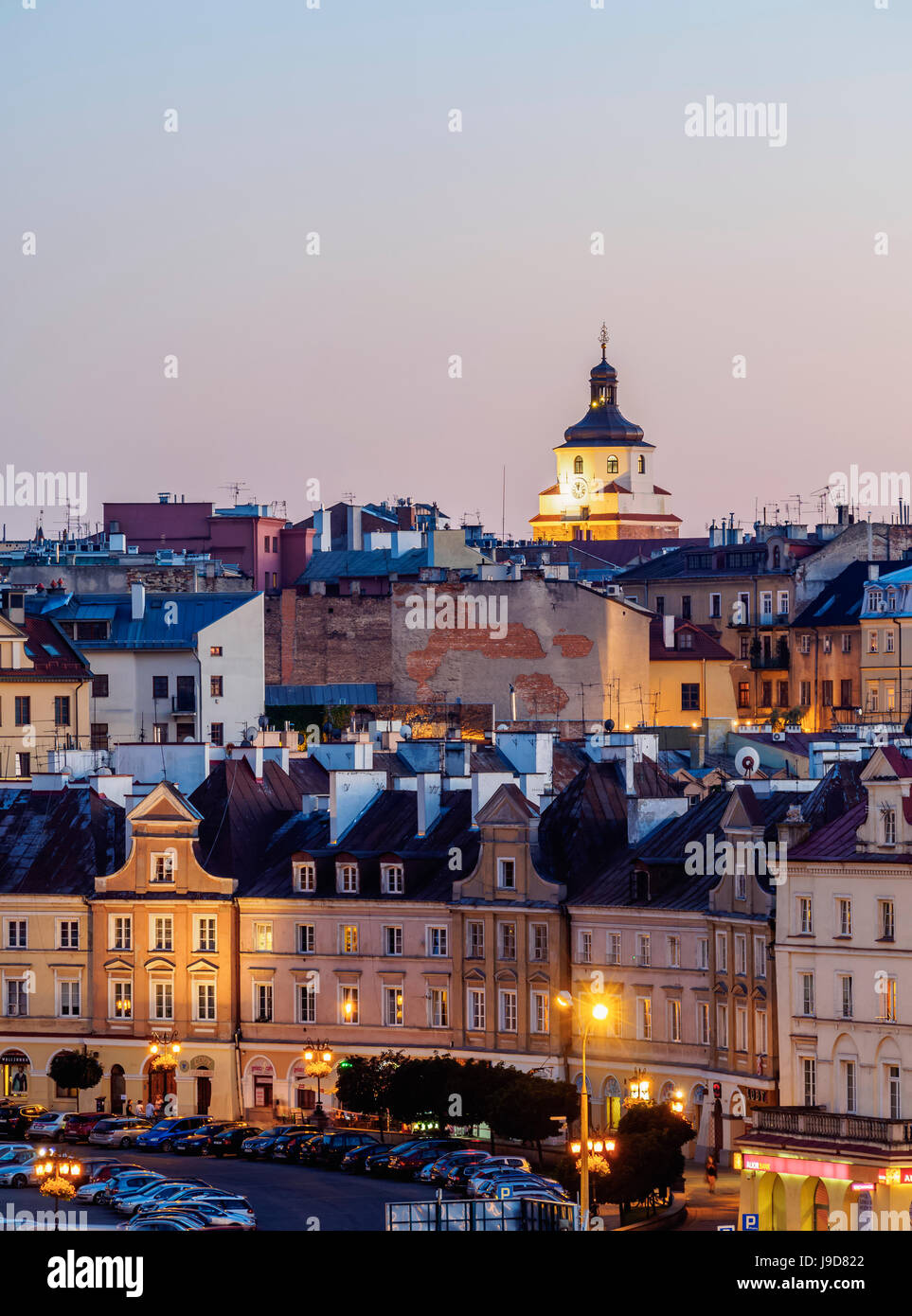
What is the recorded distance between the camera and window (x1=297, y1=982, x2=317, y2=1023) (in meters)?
88.8

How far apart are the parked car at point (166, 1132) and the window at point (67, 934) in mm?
10188

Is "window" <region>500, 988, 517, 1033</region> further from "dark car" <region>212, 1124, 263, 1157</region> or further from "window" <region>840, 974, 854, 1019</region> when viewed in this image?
"window" <region>840, 974, 854, 1019</region>

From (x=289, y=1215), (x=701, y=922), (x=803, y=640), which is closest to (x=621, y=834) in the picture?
(x=701, y=922)

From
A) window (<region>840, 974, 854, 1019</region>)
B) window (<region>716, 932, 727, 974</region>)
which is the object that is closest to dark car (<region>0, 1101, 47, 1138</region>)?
window (<region>716, 932, 727, 974</region>)

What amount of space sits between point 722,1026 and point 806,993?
383 cm

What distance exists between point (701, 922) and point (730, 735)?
1735 inches

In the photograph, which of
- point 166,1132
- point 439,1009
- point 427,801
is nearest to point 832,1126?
point 439,1009

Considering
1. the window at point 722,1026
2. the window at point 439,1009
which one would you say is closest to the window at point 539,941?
the window at point 439,1009

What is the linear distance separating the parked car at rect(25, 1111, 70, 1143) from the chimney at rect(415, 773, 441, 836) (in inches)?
522

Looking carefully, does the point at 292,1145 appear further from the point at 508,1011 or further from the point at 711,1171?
the point at 711,1171

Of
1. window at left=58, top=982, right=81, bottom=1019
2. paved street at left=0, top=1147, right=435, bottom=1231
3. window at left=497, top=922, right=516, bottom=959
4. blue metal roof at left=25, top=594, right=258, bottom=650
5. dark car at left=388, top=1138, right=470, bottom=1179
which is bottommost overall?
paved street at left=0, top=1147, right=435, bottom=1231

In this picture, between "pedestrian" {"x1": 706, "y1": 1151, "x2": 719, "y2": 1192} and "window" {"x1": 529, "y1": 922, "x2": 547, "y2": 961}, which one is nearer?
"pedestrian" {"x1": 706, "y1": 1151, "x2": 719, "y2": 1192}

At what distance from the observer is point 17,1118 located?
3383 inches

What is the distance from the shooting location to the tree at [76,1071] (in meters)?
89.1
